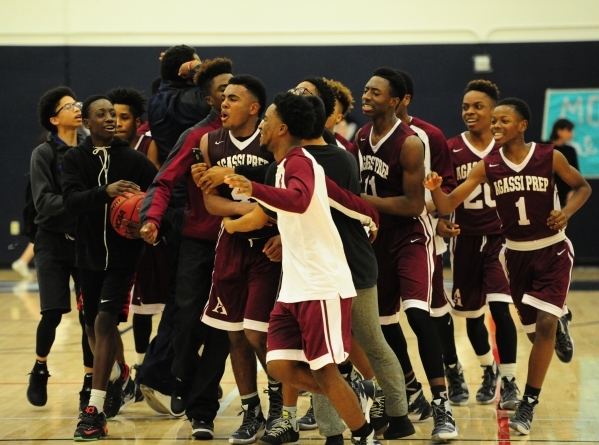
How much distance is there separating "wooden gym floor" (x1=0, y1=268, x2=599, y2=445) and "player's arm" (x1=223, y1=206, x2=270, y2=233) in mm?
1309

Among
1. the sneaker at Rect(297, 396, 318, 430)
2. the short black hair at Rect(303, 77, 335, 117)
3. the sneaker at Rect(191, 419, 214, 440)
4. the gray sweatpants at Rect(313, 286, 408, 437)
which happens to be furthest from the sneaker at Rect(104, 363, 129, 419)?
the short black hair at Rect(303, 77, 335, 117)

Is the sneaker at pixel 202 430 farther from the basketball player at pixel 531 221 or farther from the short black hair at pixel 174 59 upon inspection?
the short black hair at pixel 174 59

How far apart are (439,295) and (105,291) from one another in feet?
6.94

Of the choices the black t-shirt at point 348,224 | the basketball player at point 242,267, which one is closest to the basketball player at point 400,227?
the black t-shirt at point 348,224

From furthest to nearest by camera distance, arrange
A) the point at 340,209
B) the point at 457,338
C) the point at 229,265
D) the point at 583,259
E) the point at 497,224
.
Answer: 1. the point at 583,259
2. the point at 457,338
3. the point at 497,224
4. the point at 229,265
5. the point at 340,209

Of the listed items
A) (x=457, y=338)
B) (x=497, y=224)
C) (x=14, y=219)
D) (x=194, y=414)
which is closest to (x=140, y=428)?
(x=194, y=414)

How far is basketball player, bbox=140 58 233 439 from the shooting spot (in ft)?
17.5

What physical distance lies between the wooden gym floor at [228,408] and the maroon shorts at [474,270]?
65cm

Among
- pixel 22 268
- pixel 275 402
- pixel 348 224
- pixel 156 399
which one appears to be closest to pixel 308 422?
pixel 275 402

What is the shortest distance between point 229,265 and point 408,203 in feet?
3.57

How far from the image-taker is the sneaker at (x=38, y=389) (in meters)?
6.06

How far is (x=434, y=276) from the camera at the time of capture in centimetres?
592

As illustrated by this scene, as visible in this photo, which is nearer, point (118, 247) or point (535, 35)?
point (118, 247)

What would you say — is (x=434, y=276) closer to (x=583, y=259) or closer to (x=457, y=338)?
(x=457, y=338)
